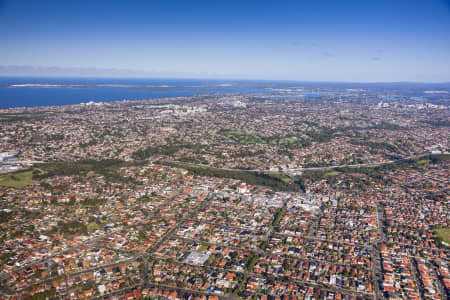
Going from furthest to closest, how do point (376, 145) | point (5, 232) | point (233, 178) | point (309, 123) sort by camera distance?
point (309, 123)
point (376, 145)
point (233, 178)
point (5, 232)

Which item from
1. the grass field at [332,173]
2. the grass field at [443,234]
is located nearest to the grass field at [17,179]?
the grass field at [332,173]

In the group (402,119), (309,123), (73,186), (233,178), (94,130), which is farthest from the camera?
(402,119)

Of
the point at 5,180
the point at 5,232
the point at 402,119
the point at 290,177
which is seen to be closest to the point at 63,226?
the point at 5,232

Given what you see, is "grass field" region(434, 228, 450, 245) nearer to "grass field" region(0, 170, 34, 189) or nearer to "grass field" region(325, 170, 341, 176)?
"grass field" region(325, 170, 341, 176)

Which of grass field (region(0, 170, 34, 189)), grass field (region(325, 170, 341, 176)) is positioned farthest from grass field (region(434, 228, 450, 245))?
grass field (region(0, 170, 34, 189))

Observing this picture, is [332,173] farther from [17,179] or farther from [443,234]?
[17,179]

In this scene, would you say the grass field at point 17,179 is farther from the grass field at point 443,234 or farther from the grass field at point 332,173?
the grass field at point 443,234

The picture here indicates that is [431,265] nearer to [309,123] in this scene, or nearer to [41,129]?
[309,123]
